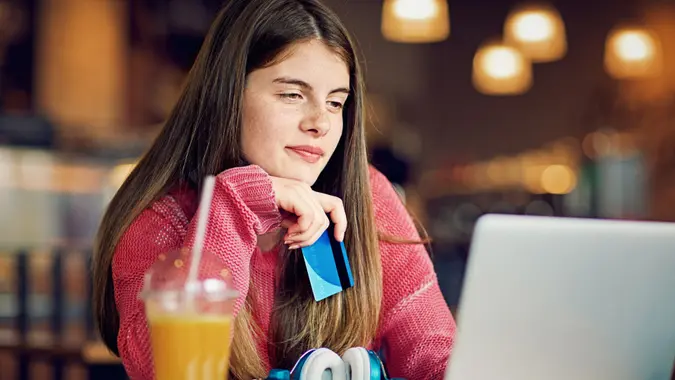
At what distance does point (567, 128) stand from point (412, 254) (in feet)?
38.7

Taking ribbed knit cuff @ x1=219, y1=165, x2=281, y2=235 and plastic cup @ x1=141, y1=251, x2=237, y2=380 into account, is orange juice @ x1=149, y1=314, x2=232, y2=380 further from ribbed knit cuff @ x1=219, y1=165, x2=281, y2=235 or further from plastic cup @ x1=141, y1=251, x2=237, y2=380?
ribbed knit cuff @ x1=219, y1=165, x2=281, y2=235

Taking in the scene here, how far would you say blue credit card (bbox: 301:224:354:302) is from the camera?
1.69 metres

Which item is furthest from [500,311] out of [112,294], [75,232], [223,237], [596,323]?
[75,232]

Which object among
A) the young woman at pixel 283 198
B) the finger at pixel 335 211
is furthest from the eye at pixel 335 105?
the finger at pixel 335 211

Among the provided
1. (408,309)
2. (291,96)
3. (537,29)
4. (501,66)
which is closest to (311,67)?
(291,96)

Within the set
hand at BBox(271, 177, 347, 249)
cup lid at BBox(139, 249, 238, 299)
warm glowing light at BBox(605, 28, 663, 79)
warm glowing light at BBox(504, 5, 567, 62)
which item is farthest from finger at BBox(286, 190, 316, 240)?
warm glowing light at BBox(605, 28, 663, 79)

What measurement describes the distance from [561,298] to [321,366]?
1.22 feet

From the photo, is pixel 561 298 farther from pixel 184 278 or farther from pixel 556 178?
pixel 556 178

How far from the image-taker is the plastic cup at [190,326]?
3.87 feet

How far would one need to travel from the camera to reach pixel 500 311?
1.16m

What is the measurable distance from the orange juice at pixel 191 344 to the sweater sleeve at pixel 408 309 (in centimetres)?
63

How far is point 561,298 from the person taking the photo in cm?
117

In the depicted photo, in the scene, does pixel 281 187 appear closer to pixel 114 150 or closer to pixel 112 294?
pixel 112 294

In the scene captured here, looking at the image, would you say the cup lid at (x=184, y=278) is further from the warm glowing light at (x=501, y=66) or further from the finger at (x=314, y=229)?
the warm glowing light at (x=501, y=66)
